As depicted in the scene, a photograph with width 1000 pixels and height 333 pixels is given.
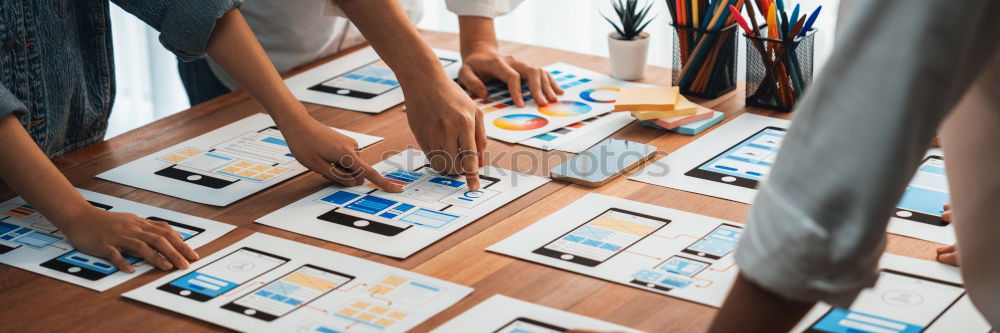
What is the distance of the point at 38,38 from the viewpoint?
140 cm

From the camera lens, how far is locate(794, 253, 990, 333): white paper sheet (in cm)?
93

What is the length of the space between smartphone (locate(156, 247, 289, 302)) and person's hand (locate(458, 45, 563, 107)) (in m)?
0.59

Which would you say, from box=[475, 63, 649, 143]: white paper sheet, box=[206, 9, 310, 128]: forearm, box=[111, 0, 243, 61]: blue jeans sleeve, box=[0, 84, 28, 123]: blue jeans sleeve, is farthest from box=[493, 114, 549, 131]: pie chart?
box=[0, 84, 28, 123]: blue jeans sleeve

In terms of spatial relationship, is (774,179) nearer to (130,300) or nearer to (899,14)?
(899,14)

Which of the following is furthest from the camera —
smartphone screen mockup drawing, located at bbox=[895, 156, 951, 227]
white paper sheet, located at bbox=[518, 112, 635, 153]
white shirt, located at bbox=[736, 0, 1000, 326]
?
white paper sheet, located at bbox=[518, 112, 635, 153]

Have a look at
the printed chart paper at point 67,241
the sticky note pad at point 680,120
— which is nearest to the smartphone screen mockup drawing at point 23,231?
the printed chart paper at point 67,241

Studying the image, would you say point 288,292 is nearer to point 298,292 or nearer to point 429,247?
point 298,292

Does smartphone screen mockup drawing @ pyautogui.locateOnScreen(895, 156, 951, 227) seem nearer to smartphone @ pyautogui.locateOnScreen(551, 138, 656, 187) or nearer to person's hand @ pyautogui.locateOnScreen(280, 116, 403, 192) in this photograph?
smartphone @ pyautogui.locateOnScreen(551, 138, 656, 187)

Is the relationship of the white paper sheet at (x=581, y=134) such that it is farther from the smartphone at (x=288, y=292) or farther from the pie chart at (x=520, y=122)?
the smartphone at (x=288, y=292)

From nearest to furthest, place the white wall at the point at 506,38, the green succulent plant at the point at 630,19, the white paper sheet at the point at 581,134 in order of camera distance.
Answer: the white paper sheet at the point at 581,134, the green succulent plant at the point at 630,19, the white wall at the point at 506,38

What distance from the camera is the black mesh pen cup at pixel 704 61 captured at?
1.57 m

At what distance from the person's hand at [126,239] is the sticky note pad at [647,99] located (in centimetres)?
66

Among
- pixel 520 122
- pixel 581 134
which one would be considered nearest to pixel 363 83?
pixel 520 122

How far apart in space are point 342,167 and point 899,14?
898mm
